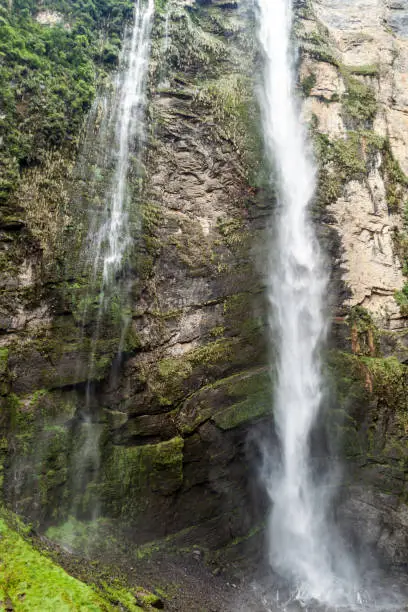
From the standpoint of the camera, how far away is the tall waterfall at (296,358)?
992cm

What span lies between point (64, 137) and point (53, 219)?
246 centimetres

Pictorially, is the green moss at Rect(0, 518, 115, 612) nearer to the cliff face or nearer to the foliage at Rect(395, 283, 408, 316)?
the cliff face

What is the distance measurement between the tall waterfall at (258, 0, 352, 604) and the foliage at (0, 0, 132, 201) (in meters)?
5.41

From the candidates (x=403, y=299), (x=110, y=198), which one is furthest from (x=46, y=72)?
(x=403, y=299)

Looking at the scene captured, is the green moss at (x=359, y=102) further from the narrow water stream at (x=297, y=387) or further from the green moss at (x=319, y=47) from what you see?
the narrow water stream at (x=297, y=387)

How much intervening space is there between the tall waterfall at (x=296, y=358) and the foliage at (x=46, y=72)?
5405mm

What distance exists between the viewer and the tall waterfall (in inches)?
391

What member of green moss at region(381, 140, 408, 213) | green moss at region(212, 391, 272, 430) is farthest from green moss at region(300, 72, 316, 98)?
green moss at region(212, 391, 272, 430)

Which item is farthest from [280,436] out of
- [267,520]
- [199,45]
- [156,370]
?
[199,45]

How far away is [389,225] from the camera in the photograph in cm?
1305

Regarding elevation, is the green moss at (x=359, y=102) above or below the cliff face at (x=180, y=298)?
above

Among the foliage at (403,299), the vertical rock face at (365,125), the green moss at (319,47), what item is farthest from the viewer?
the green moss at (319,47)

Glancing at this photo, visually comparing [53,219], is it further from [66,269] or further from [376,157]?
[376,157]

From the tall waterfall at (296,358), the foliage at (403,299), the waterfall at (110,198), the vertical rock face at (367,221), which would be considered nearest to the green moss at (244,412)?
the tall waterfall at (296,358)
